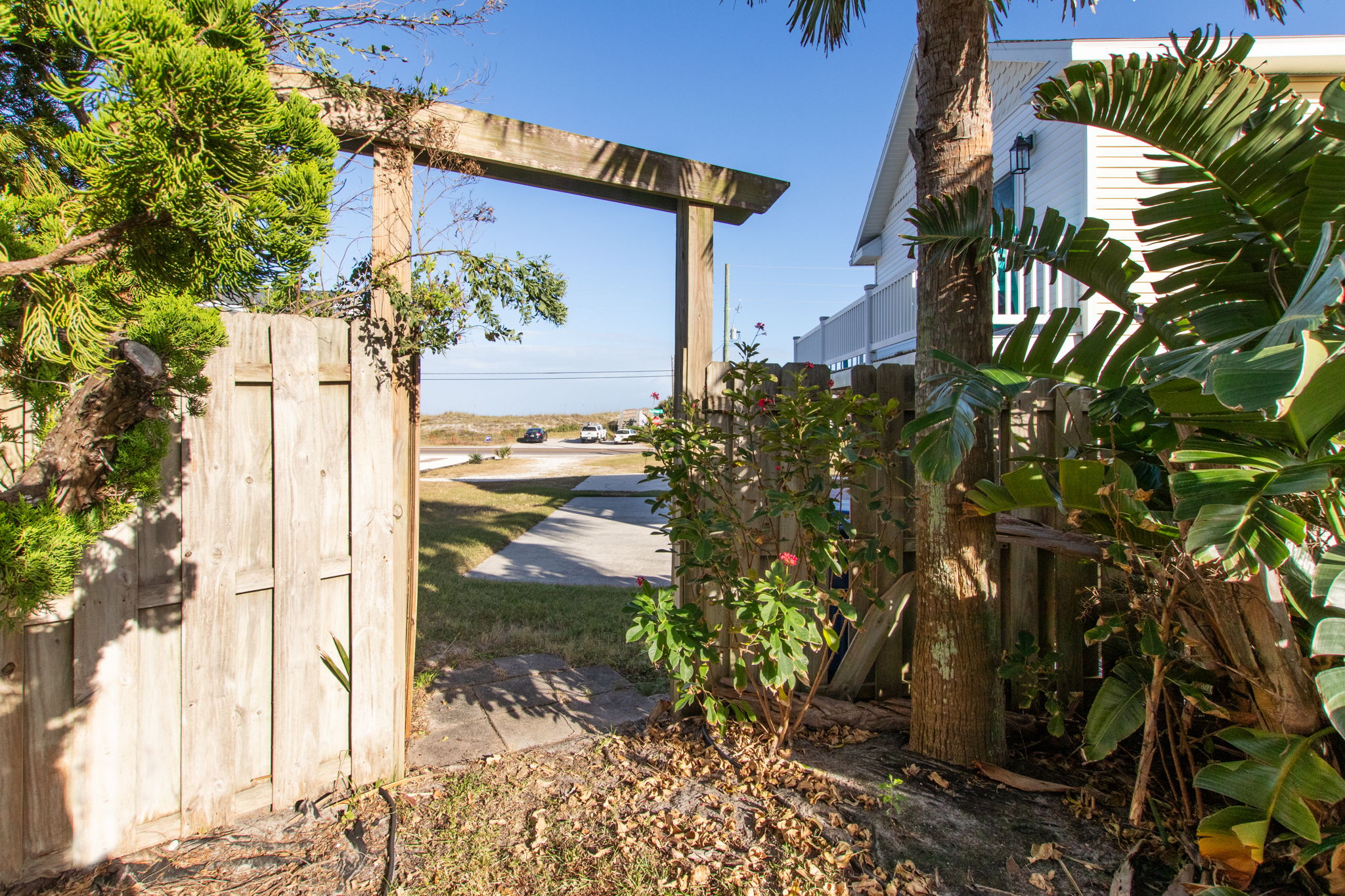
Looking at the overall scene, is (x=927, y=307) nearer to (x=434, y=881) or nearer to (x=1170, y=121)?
(x=1170, y=121)

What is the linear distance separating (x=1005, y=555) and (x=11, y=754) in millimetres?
3899

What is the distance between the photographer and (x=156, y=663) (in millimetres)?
2432

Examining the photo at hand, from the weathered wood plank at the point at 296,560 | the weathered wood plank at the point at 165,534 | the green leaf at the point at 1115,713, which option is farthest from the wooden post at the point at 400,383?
the green leaf at the point at 1115,713

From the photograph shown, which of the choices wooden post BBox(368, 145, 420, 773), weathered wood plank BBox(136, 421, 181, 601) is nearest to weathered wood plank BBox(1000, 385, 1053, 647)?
wooden post BBox(368, 145, 420, 773)

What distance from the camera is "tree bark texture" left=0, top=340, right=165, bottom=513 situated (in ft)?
5.21

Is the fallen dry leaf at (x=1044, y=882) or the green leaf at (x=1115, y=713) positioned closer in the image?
the fallen dry leaf at (x=1044, y=882)

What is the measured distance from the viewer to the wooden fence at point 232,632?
2230 mm

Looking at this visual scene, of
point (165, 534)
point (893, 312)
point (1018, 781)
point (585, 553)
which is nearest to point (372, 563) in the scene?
point (165, 534)

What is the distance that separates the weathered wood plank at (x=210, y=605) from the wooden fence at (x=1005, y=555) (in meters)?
1.93

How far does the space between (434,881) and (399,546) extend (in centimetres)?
131

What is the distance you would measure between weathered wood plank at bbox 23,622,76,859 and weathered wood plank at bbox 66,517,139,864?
0.02 meters

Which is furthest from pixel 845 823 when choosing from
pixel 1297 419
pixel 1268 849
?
pixel 1297 419

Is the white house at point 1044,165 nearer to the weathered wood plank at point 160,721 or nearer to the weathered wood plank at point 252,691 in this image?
the weathered wood plank at point 252,691

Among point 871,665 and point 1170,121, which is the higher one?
point 1170,121
